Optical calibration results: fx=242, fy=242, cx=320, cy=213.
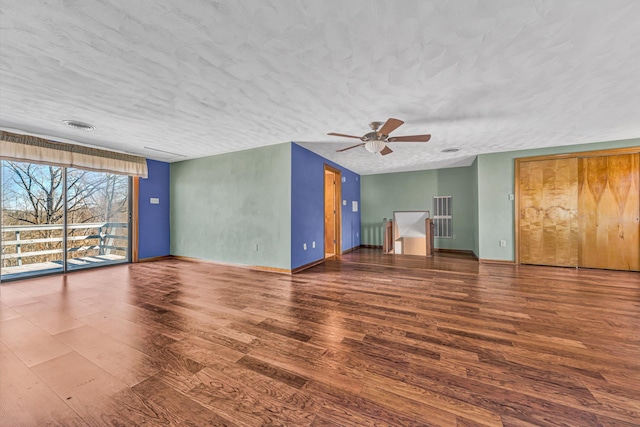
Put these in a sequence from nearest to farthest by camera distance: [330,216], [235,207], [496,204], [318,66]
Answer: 1. [318,66]
2. [235,207]
3. [496,204]
4. [330,216]

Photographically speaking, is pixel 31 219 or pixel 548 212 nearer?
pixel 31 219

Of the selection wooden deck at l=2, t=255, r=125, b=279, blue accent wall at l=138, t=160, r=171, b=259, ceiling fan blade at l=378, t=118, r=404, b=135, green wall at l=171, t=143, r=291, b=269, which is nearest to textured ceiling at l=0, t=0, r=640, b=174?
ceiling fan blade at l=378, t=118, r=404, b=135

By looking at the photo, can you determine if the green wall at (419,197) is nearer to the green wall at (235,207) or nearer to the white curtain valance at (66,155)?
the green wall at (235,207)

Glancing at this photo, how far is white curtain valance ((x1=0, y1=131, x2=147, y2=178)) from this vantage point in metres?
3.56

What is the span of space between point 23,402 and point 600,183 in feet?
24.9

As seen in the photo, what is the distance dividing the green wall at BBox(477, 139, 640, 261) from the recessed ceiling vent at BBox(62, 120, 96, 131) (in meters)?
6.89

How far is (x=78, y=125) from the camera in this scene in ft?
11.2

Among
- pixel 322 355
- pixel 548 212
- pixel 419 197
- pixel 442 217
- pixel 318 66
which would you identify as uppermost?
pixel 318 66

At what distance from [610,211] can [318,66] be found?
583 cm

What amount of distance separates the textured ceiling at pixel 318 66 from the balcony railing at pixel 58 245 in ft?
5.66

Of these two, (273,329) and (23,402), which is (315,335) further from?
(23,402)

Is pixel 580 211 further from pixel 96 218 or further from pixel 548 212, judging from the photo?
pixel 96 218

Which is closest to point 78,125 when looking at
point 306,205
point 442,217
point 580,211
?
point 306,205

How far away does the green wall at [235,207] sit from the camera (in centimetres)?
439
